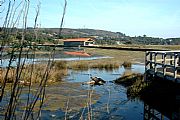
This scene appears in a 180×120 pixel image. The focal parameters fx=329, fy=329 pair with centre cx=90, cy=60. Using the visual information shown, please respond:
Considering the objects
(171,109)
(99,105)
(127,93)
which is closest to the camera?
(171,109)

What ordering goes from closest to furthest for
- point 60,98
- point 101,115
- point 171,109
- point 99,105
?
point 101,115, point 171,109, point 99,105, point 60,98

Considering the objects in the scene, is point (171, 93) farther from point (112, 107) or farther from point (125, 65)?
point (125, 65)

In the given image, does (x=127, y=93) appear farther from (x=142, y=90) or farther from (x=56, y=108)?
(x=56, y=108)

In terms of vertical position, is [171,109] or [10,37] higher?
[10,37]

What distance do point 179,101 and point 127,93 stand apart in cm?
443

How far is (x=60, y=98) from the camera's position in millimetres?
17047

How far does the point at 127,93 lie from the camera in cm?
1848

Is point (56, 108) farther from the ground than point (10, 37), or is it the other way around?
point (10, 37)

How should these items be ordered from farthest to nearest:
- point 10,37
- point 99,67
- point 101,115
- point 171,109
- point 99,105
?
1. point 99,67
2. point 99,105
3. point 171,109
4. point 101,115
5. point 10,37

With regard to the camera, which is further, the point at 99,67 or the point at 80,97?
the point at 99,67

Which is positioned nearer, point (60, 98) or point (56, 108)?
point (56, 108)

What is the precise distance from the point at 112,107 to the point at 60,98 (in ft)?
11.1

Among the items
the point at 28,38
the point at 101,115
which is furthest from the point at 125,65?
the point at 28,38

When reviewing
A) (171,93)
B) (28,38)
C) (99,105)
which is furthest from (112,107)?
(28,38)
